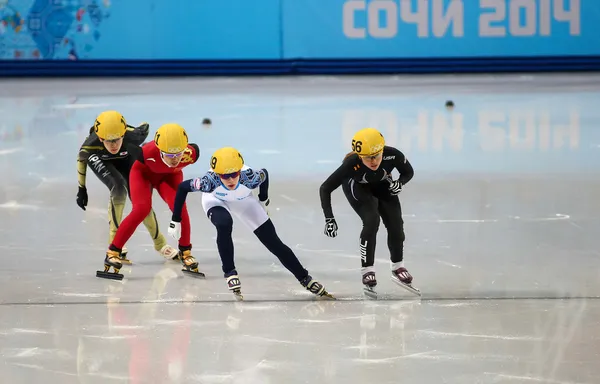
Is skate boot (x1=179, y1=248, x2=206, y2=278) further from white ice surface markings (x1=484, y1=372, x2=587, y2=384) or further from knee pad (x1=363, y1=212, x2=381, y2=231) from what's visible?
white ice surface markings (x1=484, y1=372, x2=587, y2=384)

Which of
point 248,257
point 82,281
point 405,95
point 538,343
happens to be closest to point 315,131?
point 405,95

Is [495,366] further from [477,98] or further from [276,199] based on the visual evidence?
[477,98]

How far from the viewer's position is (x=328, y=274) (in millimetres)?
7176

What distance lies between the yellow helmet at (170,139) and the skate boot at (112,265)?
861 mm

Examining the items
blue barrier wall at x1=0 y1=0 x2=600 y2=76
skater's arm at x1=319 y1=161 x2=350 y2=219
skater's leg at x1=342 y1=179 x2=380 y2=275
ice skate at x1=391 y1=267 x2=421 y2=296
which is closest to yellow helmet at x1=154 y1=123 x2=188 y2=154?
skater's arm at x1=319 y1=161 x2=350 y2=219

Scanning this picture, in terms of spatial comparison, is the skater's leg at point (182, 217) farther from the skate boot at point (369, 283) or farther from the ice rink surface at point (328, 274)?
the skate boot at point (369, 283)

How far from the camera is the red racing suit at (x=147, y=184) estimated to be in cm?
711

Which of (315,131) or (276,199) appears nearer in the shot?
(276,199)

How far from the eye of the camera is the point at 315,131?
13422 mm

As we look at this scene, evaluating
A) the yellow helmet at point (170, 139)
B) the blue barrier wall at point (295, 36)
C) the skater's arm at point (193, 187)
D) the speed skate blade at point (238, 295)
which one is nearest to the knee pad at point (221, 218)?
the skater's arm at point (193, 187)

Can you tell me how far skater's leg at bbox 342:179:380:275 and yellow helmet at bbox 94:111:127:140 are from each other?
167 centimetres

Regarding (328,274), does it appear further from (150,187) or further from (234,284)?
(150,187)

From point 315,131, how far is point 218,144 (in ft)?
5.20

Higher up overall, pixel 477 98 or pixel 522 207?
pixel 477 98
